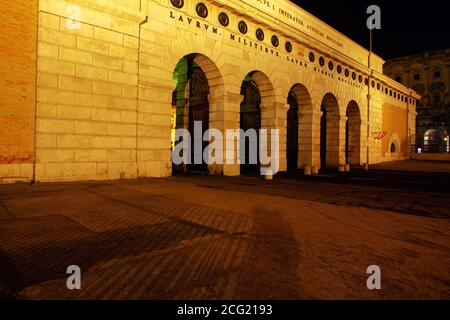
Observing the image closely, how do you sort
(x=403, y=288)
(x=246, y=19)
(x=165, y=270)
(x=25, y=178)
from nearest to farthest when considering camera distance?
(x=403, y=288), (x=165, y=270), (x=25, y=178), (x=246, y=19)

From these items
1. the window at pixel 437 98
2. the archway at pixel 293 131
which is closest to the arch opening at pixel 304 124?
the archway at pixel 293 131

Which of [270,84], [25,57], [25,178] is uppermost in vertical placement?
[270,84]

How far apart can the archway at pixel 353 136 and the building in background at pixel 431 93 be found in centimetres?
3183

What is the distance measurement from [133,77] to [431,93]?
5676cm

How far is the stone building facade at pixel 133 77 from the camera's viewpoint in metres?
8.88

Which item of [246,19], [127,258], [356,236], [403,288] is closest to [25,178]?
[127,258]

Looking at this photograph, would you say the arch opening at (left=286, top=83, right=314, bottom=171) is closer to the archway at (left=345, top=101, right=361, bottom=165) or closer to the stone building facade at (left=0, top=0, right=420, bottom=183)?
the stone building facade at (left=0, top=0, right=420, bottom=183)

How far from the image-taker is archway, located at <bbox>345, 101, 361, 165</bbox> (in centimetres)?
2467

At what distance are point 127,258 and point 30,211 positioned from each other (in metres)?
3.24

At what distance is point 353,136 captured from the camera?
2492 cm

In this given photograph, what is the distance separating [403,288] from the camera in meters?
2.86

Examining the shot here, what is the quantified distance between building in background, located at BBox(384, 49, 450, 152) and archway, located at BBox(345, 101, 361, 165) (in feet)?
104

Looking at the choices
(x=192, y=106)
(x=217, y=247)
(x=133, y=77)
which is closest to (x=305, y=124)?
(x=192, y=106)

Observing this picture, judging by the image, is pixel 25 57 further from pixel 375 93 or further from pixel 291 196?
pixel 375 93
